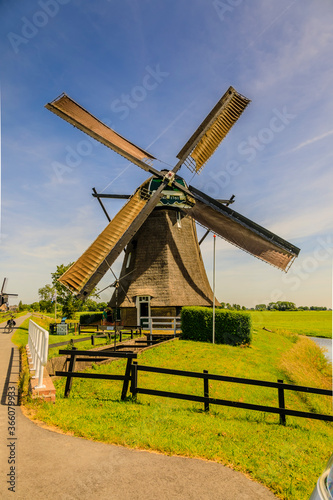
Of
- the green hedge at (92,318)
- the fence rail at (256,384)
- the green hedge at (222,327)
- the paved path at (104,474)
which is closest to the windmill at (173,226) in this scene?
the green hedge at (222,327)

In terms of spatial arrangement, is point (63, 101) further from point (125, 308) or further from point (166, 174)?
point (125, 308)

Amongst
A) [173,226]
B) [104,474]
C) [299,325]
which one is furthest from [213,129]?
[299,325]

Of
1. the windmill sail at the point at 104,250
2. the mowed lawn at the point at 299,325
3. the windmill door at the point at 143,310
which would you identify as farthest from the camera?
the mowed lawn at the point at 299,325

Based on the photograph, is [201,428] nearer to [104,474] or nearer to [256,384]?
[256,384]

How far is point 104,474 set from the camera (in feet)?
13.4

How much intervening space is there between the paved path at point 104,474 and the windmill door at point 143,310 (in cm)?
1587

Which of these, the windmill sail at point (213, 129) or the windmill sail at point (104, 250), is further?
the windmill sail at point (213, 129)

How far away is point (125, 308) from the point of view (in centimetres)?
2198

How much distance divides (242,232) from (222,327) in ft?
19.9

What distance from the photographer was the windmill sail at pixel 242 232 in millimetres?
19197

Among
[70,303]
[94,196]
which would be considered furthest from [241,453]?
[70,303]

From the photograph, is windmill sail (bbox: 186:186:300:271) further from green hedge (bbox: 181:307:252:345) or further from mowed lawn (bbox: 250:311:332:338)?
mowed lawn (bbox: 250:311:332:338)

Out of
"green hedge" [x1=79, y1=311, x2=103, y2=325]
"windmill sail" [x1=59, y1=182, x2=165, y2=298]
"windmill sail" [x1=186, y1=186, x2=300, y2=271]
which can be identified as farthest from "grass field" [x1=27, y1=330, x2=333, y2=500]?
"green hedge" [x1=79, y1=311, x2=103, y2=325]

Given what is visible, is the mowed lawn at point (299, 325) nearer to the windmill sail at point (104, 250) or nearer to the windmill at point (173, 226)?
the windmill at point (173, 226)
